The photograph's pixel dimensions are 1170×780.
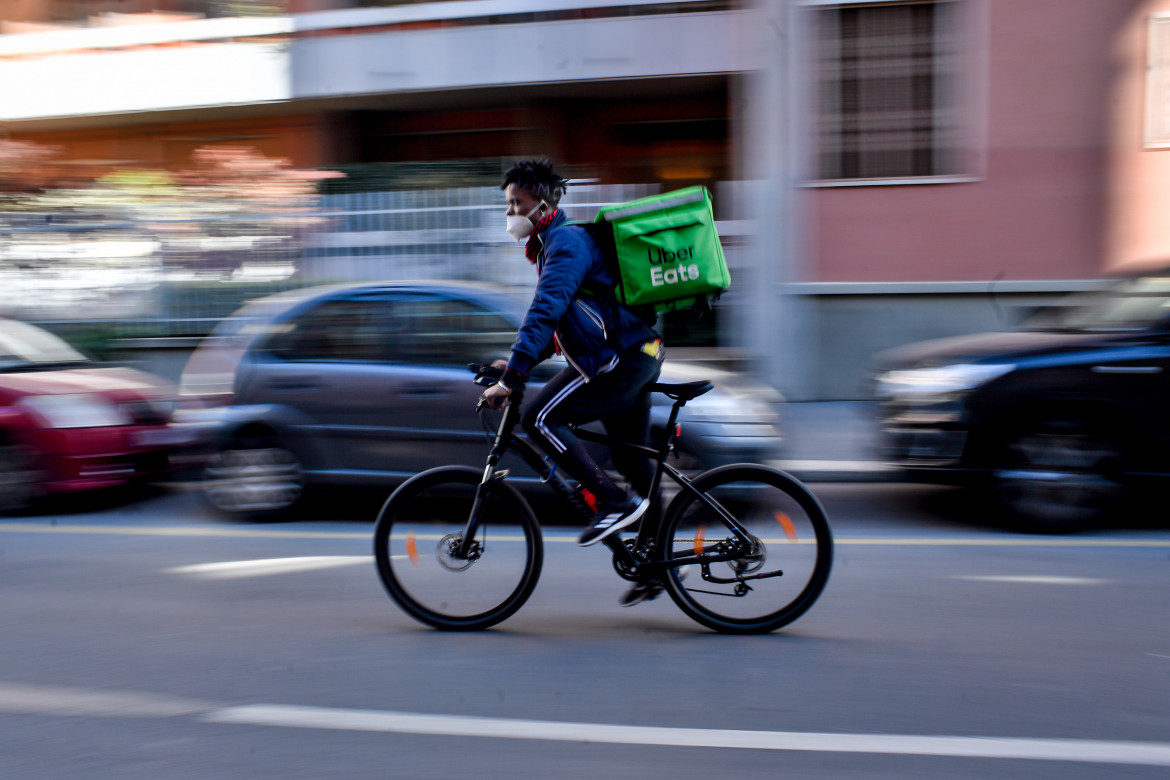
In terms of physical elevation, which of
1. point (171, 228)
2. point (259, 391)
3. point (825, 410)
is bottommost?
point (825, 410)

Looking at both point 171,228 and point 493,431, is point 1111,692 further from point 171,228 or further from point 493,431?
point 171,228

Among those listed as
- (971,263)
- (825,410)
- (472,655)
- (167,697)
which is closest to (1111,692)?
(472,655)

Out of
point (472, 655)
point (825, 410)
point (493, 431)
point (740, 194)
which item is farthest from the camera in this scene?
point (740, 194)

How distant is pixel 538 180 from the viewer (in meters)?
4.00

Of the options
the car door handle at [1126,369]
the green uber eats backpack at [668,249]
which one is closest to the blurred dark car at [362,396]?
the car door handle at [1126,369]

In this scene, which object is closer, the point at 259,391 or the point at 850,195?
the point at 259,391

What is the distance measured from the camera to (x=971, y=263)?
11266 millimetres

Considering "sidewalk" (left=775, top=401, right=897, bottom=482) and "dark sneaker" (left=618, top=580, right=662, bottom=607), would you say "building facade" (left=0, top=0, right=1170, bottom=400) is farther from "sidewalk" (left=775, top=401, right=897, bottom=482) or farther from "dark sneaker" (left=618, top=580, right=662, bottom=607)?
"dark sneaker" (left=618, top=580, right=662, bottom=607)

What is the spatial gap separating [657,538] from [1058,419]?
10.1 ft

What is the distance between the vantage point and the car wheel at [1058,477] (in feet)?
19.5

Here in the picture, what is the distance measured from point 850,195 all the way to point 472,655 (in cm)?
880

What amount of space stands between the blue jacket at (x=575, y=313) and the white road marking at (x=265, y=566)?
2.14 meters

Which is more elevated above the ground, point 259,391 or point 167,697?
point 259,391

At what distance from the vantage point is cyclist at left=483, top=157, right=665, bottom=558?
3.92 m
